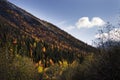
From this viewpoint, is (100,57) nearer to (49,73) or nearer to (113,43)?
(113,43)

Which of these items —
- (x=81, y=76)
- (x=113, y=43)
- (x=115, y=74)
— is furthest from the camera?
(x=81, y=76)

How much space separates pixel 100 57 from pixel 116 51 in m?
1.32

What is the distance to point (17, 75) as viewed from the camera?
49781 millimetres

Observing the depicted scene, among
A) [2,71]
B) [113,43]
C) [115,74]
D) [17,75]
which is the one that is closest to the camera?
[115,74]

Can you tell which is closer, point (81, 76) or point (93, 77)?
point (93, 77)

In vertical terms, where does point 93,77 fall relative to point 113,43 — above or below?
below

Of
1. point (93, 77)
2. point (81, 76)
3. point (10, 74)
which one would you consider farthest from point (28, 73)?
point (93, 77)

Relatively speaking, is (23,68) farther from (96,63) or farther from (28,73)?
(96,63)

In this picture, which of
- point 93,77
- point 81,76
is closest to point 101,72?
point 93,77

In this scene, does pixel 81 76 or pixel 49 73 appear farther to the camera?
Answer: pixel 49 73

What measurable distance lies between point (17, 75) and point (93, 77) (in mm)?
31494

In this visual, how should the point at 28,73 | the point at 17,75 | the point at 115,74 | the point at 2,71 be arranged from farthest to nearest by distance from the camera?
the point at 28,73 → the point at 17,75 → the point at 2,71 → the point at 115,74

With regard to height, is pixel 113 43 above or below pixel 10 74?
above

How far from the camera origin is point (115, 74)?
1828 centimetres
